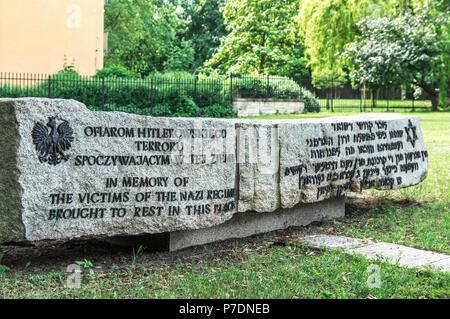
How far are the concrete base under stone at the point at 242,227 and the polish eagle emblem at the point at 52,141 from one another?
1.33 meters

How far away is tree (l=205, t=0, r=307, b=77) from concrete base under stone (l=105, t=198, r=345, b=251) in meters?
25.8

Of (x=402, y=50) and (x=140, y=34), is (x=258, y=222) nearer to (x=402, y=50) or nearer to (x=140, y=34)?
(x=402, y=50)

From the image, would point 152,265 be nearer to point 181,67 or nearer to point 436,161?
point 436,161

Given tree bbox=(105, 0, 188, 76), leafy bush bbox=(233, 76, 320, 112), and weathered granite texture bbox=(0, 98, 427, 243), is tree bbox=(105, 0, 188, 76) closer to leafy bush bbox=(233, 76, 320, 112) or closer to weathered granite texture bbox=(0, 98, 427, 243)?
leafy bush bbox=(233, 76, 320, 112)

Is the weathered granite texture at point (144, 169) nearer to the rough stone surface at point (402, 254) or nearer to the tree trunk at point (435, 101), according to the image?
the rough stone surface at point (402, 254)

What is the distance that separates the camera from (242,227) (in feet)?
18.3

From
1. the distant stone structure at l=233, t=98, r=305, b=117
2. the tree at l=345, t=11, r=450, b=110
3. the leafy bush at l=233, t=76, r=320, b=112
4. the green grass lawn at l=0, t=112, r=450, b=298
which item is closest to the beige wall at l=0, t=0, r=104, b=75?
the leafy bush at l=233, t=76, r=320, b=112

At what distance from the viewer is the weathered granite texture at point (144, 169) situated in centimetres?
411

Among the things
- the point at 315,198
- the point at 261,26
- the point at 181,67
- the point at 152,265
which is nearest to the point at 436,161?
the point at 315,198

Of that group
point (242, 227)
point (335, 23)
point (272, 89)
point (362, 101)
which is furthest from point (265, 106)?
point (242, 227)

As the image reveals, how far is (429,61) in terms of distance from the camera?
2395 centimetres

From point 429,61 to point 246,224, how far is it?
839 inches

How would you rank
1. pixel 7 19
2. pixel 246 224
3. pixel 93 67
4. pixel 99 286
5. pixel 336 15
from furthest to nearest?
pixel 336 15 → pixel 93 67 → pixel 7 19 → pixel 246 224 → pixel 99 286

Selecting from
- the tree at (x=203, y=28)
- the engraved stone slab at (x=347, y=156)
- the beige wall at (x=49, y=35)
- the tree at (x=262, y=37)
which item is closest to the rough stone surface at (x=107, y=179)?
the engraved stone slab at (x=347, y=156)
